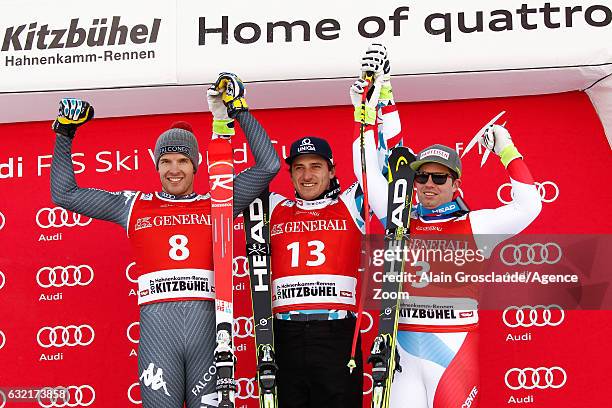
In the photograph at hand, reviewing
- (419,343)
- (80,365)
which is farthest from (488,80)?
(80,365)

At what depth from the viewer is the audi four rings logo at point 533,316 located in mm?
5070

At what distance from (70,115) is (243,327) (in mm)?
1648

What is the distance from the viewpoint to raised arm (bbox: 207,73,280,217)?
4352 millimetres

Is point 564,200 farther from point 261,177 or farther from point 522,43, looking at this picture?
point 261,177

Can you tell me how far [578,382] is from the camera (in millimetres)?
5012

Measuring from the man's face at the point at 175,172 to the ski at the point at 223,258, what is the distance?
14 cm

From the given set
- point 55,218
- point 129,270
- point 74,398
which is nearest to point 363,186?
point 129,270

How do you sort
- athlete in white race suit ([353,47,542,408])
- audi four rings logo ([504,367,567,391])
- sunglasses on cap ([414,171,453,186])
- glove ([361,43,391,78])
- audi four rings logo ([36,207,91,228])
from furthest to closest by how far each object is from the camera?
audi four rings logo ([36,207,91,228]) → audi four rings logo ([504,367,567,391]) → glove ([361,43,391,78]) → sunglasses on cap ([414,171,453,186]) → athlete in white race suit ([353,47,542,408])

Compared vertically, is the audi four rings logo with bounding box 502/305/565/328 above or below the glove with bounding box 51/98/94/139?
below

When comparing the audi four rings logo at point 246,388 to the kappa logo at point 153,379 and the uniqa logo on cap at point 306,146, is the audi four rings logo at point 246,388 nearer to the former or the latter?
the kappa logo at point 153,379

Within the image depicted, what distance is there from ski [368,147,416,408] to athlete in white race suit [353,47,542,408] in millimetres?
49

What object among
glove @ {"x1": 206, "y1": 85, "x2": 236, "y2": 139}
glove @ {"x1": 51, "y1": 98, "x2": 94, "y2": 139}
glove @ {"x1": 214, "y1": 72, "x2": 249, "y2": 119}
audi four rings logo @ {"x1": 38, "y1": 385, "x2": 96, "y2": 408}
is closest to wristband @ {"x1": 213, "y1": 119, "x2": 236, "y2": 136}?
glove @ {"x1": 206, "y1": 85, "x2": 236, "y2": 139}

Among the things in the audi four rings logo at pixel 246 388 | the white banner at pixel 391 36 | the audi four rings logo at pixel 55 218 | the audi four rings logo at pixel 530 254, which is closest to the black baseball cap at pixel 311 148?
the white banner at pixel 391 36

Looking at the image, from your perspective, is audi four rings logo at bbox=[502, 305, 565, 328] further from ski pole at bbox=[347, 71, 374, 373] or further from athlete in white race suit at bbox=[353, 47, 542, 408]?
ski pole at bbox=[347, 71, 374, 373]
